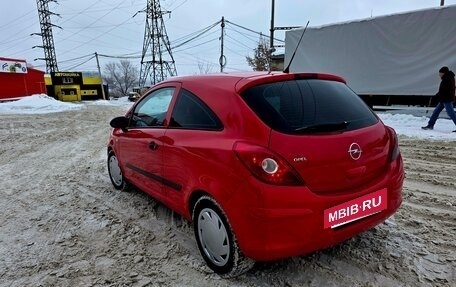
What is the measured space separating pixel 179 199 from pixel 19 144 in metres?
7.45

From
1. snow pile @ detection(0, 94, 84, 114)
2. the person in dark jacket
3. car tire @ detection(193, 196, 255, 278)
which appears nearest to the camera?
car tire @ detection(193, 196, 255, 278)

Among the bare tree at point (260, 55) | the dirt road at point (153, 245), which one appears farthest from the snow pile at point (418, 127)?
the bare tree at point (260, 55)

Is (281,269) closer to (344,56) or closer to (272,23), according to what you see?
(344,56)

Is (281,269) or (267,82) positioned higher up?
(267,82)

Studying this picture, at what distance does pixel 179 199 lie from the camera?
296 cm

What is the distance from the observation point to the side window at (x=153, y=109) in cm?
333

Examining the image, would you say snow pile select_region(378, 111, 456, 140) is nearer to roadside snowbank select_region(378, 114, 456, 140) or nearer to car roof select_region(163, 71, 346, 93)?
roadside snowbank select_region(378, 114, 456, 140)

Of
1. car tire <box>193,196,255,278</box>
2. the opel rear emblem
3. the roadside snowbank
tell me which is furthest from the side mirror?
the roadside snowbank

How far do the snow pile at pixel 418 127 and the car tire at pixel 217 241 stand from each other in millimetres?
6915

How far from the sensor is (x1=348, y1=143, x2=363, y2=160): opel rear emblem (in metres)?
2.32

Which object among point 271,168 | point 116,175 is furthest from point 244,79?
point 116,175

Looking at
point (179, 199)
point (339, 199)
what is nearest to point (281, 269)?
point (339, 199)

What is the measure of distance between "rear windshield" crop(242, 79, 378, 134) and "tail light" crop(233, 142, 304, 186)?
21cm

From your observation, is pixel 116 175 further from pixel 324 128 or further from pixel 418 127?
pixel 418 127
